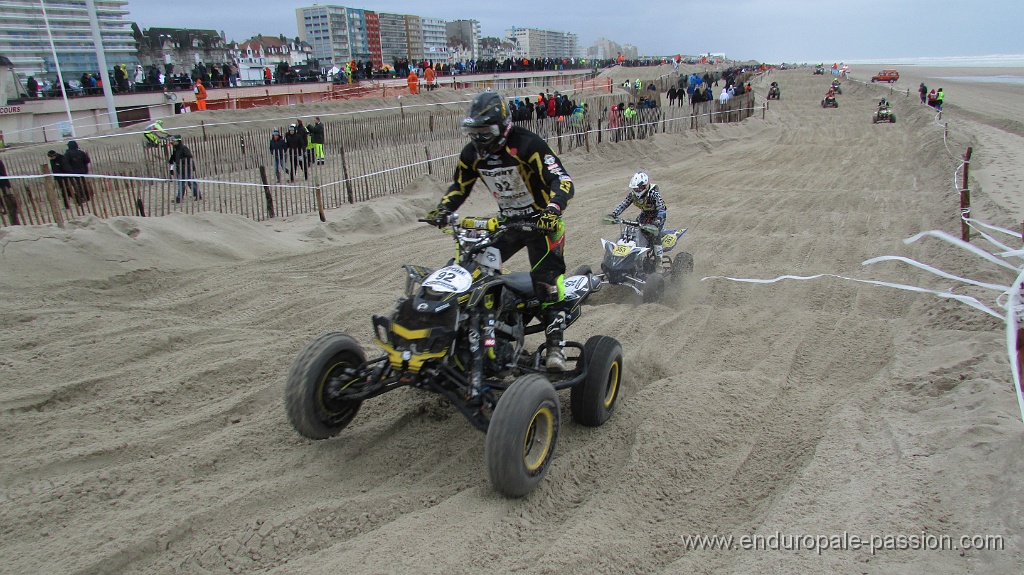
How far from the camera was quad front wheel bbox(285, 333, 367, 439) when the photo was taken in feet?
12.8

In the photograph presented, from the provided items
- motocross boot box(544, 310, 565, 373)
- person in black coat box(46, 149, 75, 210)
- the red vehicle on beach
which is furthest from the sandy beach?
the red vehicle on beach

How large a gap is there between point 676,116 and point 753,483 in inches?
925

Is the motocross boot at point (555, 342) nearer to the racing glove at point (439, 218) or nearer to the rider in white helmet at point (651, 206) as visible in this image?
the racing glove at point (439, 218)

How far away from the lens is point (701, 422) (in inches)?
181

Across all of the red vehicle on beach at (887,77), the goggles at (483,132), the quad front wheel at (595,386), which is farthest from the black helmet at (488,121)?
the red vehicle on beach at (887,77)

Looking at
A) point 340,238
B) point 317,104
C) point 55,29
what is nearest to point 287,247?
point 340,238

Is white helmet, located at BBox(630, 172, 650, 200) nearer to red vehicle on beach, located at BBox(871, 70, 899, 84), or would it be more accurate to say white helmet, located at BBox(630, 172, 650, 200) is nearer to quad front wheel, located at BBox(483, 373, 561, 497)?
quad front wheel, located at BBox(483, 373, 561, 497)

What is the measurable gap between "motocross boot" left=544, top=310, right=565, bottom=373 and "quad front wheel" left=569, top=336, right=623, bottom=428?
0.59ft

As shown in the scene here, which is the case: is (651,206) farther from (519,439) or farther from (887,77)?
(887,77)

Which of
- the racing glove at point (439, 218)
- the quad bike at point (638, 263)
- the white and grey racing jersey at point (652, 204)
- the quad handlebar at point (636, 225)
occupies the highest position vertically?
the racing glove at point (439, 218)

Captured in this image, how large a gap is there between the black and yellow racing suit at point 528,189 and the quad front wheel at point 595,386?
0.51 metres

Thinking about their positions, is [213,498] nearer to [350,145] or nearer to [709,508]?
[709,508]

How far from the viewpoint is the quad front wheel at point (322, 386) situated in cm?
391

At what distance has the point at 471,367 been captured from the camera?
3.98m
